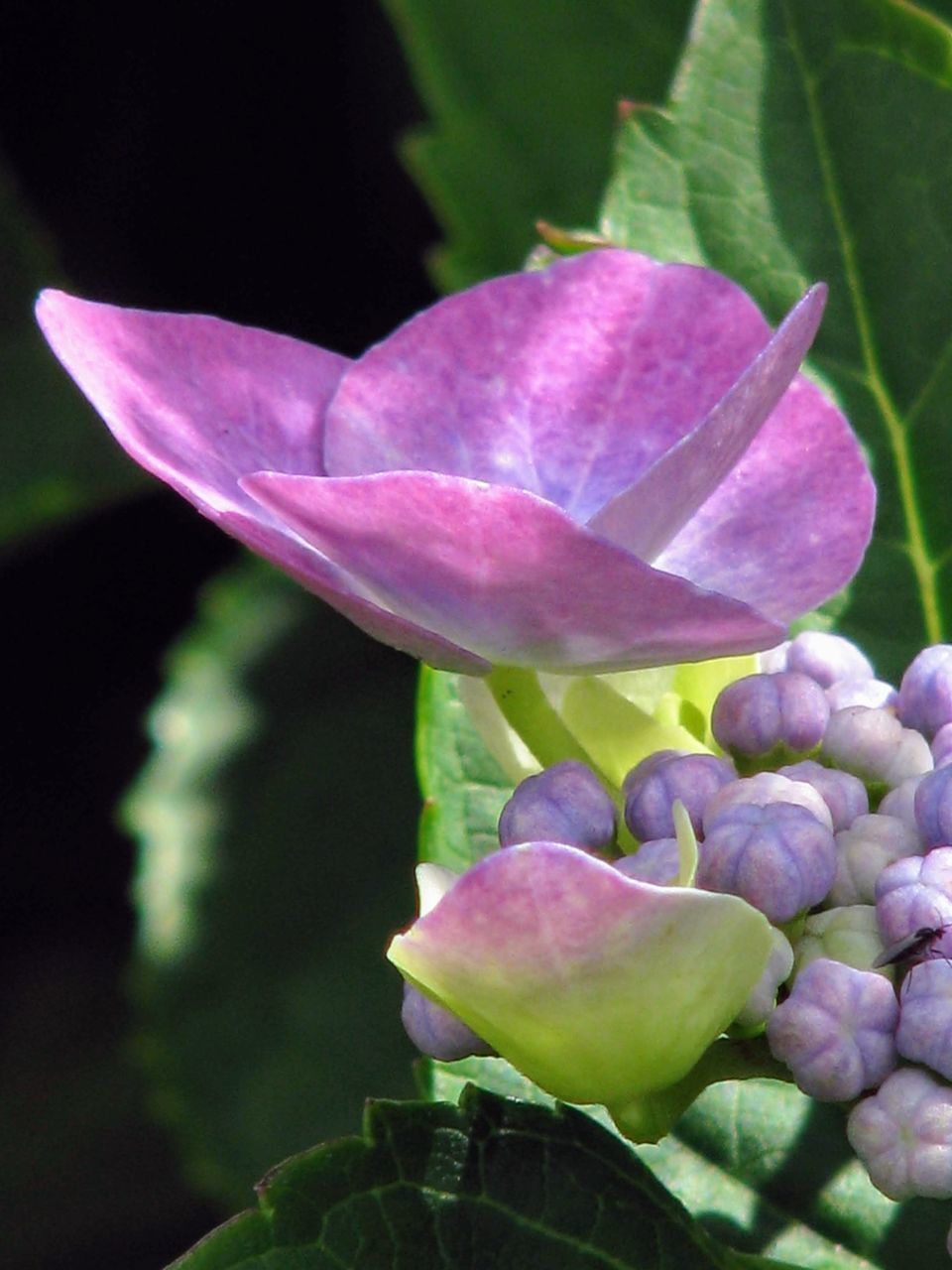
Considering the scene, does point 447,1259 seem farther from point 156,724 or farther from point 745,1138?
point 156,724

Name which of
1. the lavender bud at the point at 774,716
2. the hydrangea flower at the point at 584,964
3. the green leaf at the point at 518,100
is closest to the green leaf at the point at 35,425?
the green leaf at the point at 518,100

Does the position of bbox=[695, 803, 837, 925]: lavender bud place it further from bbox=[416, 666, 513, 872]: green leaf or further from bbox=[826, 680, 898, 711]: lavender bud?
bbox=[416, 666, 513, 872]: green leaf

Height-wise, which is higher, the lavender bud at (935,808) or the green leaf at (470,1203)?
the lavender bud at (935,808)

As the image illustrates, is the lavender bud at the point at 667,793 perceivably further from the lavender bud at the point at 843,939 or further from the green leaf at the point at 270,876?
the green leaf at the point at 270,876

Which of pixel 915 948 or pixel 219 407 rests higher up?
pixel 219 407

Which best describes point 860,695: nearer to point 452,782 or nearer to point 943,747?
point 943,747

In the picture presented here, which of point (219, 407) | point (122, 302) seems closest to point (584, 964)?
point (219, 407)

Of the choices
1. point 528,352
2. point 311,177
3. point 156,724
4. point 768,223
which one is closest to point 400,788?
point 156,724
